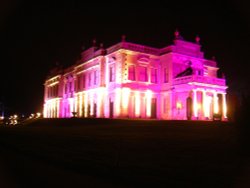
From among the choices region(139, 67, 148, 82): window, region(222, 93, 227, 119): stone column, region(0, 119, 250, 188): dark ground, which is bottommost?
region(0, 119, 250, 188): dark ground

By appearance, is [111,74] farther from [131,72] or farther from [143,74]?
[143,74]

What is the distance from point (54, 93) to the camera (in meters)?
72.4

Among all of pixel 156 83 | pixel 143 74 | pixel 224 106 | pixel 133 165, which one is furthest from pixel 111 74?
pixel 133 165

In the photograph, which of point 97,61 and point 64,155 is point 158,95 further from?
point 64,155

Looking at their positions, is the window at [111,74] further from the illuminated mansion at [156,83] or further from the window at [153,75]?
the window at [153,75]

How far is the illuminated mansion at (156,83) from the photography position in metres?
41.8

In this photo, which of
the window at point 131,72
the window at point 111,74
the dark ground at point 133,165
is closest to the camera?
the dark ground at point 133,165

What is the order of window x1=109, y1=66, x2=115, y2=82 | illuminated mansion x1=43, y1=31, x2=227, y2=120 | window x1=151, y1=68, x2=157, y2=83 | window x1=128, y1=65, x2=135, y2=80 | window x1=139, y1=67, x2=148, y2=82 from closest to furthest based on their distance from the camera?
illuminated mansion x1=43, y1=31, x2=227, y2=120 → window x1=128, y1=65, x2=135, y2=80 → window x1=139, y1=67, x2=148, y2=82 → window x1=109, y1=66, x2=115, y2=82 → window x1=151, y1=68, x2=157, y2=83

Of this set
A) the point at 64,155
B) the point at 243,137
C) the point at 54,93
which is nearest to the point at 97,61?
the point at 54,93

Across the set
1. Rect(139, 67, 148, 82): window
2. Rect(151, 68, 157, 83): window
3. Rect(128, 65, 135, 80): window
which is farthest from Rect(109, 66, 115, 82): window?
Rect(151, 68, 157, 83): window

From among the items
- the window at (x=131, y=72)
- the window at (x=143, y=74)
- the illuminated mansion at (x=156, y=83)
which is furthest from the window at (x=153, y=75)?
the window at (x=131, y=72)

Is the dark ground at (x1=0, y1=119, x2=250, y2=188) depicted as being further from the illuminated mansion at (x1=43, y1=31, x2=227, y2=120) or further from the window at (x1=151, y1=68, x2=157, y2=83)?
the window at (x1=151, y1=68, x2=157, y2=83)

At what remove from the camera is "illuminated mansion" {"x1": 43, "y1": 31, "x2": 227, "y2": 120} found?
4184 centimetres

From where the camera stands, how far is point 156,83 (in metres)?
45.8
